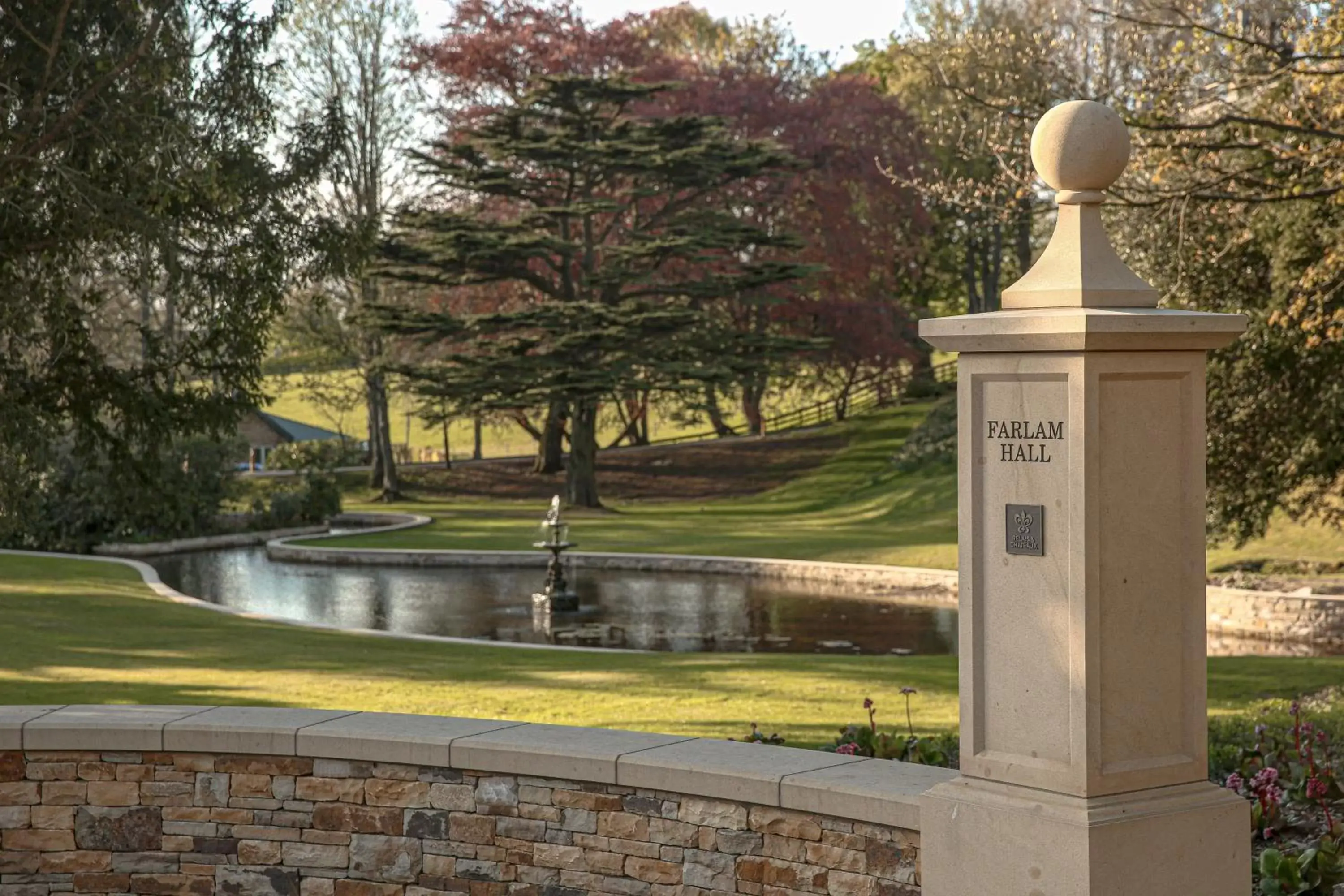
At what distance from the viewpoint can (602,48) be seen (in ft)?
115

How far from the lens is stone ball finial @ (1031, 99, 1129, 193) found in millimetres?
3830

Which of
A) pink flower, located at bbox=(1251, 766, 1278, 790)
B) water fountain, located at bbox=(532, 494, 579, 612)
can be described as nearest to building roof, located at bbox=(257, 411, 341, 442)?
water fountain, located at bbox=(532, 494, 579, 612)

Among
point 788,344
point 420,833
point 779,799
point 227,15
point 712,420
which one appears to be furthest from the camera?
point 712,420

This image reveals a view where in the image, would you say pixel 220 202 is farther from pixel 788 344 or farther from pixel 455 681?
pixel 788 344

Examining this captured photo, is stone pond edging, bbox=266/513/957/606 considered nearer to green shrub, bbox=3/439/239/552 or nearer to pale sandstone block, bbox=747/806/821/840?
green shrub, bbox=3/439/239/552

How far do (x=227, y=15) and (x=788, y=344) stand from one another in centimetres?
2011

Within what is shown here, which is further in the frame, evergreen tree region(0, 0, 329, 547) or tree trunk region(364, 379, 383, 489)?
tree trunk region(364, 379, 383, 489)

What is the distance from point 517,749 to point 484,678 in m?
5.85

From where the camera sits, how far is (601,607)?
17.8 metres

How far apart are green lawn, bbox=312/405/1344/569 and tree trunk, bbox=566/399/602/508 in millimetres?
844

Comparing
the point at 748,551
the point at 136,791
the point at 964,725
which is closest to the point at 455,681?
the point at 136,791

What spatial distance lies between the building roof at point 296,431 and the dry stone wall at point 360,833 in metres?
40.7

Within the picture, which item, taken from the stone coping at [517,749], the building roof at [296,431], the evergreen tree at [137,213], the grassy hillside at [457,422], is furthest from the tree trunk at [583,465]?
the stone coping at [517,749]

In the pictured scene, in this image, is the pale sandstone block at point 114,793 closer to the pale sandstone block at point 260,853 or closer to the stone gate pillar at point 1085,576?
the pale sandstone block at point 260,853
